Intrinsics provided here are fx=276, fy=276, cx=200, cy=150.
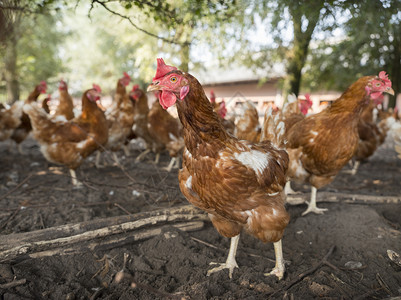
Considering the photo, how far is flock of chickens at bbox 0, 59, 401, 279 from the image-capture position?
6.63 ft

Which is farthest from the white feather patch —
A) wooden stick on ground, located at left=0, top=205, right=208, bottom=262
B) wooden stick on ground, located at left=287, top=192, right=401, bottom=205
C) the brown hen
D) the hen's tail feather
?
wooden stick on ground, located at left=287, top=192, right=401, bottom=205

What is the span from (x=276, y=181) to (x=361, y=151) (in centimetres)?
461

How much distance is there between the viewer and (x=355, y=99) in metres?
3.30

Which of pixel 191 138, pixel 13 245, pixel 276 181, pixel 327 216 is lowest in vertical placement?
pixel 327 216

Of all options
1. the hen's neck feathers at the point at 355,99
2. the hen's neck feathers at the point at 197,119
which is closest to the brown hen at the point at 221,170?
the hen's neck feathers at the point at 197,119

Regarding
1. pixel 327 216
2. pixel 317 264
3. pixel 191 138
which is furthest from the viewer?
pixel 327 216

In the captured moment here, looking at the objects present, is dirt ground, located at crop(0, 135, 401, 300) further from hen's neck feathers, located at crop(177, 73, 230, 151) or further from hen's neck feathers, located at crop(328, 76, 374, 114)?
hen's neck feathers, located at crop(328, 76, 374, 114)

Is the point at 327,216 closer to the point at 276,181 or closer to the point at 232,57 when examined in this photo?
the point at 276,181

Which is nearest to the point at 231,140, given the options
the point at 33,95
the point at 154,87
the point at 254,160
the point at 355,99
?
the point at 254,160

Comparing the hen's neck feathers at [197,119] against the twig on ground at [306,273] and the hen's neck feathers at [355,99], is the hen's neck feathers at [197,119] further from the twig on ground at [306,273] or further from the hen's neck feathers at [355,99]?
the hen's neck feathers at [355,99]

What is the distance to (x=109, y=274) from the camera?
2.28m

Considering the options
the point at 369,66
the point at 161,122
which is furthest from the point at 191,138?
the point at 369,66

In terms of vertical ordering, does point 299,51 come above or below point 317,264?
above

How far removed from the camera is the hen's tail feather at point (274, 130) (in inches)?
112
